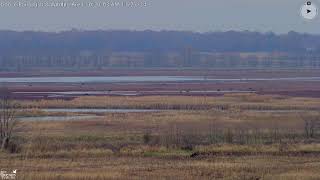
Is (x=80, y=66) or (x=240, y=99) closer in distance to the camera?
(x=240, y=99)

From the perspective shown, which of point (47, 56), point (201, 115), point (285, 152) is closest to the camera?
point (285, 152)

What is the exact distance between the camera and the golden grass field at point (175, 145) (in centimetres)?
2102

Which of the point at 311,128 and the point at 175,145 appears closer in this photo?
the point at 175,145

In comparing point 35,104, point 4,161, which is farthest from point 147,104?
point 4,161

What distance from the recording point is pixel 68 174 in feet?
65.6

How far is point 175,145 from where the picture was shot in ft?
92.2

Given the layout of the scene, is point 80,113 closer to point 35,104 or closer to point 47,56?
point 35,104

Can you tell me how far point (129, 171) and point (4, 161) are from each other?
3.91 metres

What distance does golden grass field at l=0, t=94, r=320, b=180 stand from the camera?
68.9 ft

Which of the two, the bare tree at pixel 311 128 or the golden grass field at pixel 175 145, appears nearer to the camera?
the golden grass field at pixel 175 145

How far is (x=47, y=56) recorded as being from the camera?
195250mm

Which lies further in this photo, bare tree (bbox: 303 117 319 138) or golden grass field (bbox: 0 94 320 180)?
bare tree (bbox: 303 117 319 138)

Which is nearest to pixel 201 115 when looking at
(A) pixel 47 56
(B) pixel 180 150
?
(B) pixel 180 150

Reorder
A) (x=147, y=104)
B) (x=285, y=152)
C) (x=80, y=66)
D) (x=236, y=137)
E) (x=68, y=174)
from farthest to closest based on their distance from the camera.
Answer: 1. (x=80, y=66)
2. (x=147, y=104)
3. (x=236, y=137)
4. (x=285, y=152)
5. (x=68, y=174)
